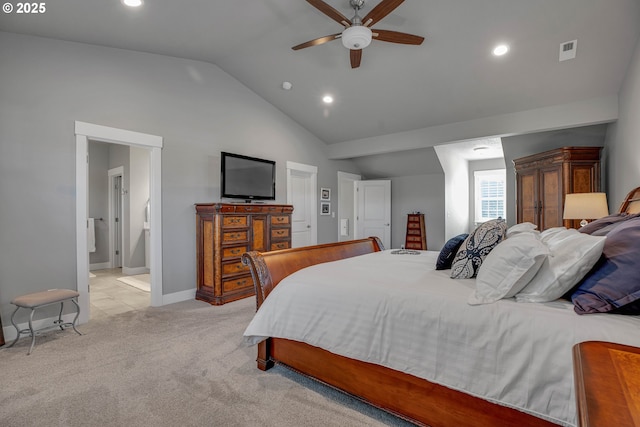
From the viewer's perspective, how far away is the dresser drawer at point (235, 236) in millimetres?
3857

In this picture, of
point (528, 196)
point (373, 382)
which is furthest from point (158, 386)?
point (528, 196)

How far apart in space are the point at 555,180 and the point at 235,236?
14.2 feet

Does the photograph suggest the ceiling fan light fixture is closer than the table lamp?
Yes

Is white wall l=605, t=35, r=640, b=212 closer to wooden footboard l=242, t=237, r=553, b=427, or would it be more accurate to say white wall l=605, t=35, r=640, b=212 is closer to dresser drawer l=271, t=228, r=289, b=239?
wooden footboard l=242, t=237, r=553, b=427

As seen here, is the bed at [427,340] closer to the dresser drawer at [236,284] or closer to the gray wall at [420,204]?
the dresser drawer at [236,284]

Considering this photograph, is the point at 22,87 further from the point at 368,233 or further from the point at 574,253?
the point at 368,233

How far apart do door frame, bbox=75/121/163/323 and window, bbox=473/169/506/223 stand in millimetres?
6938

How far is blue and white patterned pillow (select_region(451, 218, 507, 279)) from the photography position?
1.85 meters

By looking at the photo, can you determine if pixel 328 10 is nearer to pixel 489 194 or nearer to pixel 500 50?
pixel 500 50

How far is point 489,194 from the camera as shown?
7.49 m

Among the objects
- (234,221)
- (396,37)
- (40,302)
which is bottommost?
(40,302)

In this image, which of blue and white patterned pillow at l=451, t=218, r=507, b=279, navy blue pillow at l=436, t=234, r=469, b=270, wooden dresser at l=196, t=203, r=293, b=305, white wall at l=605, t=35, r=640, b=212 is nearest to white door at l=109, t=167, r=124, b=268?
wooden dresser at l=196, t=203, r=293, b=305

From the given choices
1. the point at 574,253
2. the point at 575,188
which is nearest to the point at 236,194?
the point at 574,253

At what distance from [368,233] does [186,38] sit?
5.57 meters
